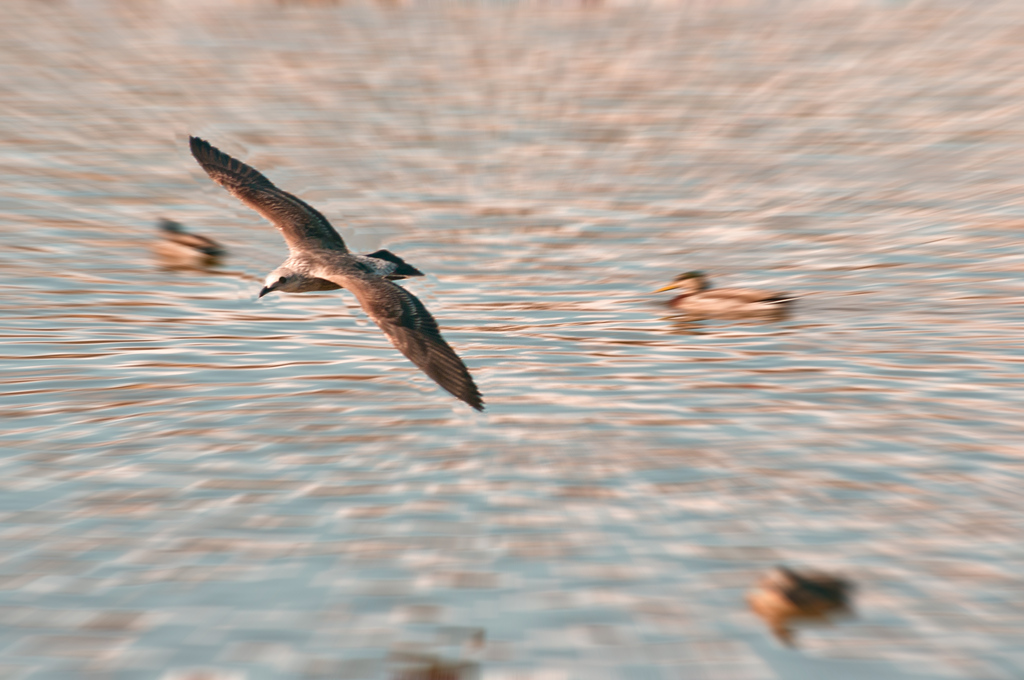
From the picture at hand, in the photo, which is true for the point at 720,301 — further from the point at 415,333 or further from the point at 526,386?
the point at 415,333

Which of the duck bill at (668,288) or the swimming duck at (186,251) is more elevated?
the swimming duck at (186,251)

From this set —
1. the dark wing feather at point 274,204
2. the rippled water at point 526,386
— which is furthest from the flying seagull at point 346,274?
the rippled water at point 526,386

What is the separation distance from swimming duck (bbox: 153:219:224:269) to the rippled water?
0.18 meters

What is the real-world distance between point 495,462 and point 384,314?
45.4 inches

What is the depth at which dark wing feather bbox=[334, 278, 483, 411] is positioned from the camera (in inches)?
249

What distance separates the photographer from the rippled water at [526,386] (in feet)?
16.0

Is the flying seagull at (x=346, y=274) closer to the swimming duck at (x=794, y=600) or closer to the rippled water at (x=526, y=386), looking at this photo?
the rippled water at (x=526, y=386)

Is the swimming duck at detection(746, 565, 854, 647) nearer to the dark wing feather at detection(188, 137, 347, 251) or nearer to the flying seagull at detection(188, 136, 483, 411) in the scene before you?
the flying seagull at detection(188, 136, 483, 411)

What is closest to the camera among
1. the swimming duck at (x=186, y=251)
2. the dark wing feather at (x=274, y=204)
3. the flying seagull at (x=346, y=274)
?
the flying seagull at (x=346, y=274)

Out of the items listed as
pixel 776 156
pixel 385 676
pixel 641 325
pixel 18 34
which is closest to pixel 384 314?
pixel 641 325

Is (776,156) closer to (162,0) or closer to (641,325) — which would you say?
(641,325)

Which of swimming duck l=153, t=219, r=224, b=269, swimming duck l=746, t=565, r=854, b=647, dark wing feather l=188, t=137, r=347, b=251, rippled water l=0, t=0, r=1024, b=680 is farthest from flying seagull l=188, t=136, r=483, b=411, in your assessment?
swimming duck l=746, t=565, r=854, b=647

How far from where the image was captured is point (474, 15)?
20.4m

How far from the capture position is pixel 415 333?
680 centimetres
